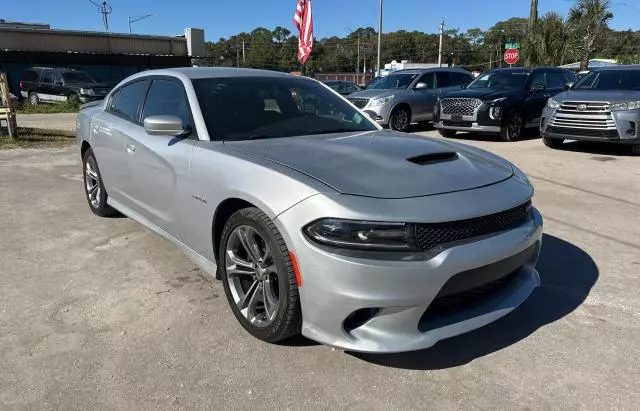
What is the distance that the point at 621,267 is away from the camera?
161 inches

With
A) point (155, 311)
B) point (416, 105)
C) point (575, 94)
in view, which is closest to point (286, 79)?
point (155, 311)

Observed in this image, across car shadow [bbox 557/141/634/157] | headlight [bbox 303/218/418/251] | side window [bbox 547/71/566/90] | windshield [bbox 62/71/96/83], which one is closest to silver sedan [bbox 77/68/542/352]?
headlight [bbox 303/218/418/251]

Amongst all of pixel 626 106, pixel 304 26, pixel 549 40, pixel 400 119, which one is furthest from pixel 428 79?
pixel 549 40

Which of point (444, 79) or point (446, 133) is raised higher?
point (444, 79)

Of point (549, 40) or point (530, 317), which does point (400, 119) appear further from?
point (549, 40)

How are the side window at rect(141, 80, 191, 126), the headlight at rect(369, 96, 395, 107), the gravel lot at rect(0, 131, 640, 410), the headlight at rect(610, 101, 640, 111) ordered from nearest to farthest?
1. the gravel lot at rect(0, 131, 640, 410)
2. the side window at rect(141, 80, 191, 126)
3. the headlight at rect(610, 101, 640, 111)
4. the headlight at rect(369, 96, 395, 107)

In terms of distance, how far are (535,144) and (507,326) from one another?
9205mm

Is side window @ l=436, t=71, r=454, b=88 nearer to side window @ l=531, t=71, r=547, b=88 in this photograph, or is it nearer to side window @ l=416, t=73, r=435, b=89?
side window @ l=416, t=73, r=435, b=89

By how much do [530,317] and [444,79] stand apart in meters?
12.5

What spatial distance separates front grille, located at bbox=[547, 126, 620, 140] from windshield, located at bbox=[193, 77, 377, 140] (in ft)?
22.4

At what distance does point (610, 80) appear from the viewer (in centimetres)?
1014

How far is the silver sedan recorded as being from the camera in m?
2.43

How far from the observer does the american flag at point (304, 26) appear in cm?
1423

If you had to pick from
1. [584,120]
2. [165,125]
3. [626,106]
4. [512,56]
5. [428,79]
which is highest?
[512,56]
